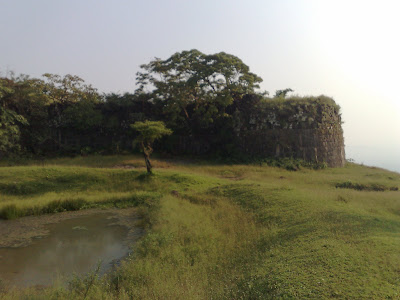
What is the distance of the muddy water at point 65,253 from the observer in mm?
6418

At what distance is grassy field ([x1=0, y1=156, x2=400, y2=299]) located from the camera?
15.4ft

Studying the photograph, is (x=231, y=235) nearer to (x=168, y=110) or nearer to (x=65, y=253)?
(x=65, y=253)

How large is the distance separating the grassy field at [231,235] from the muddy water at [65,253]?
27.5 inches

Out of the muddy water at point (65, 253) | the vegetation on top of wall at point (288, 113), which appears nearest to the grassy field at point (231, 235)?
the muddy water at point (65, 253)

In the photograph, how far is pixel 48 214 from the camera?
36.9 feet

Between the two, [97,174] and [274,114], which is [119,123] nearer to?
[97,174]

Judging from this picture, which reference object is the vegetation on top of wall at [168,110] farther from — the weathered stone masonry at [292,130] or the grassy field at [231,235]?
the grassy field at [231,235]

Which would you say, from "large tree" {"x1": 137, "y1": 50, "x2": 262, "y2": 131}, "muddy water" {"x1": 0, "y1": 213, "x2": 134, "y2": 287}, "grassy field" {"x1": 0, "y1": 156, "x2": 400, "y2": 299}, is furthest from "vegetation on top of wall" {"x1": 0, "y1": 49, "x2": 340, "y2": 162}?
"muddy water" {"x1": 0, "y1": 213, "x2": 134, "y2": 287}

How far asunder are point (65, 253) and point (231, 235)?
13.1 ft

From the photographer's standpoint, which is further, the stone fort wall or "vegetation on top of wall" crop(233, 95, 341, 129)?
"vegetation on top of wall" crop(233, 95, 341, 129)

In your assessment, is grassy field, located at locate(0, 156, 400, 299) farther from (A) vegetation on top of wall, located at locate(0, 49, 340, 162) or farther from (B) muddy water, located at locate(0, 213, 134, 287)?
(A) vegetation on top of wall, located at locate(0, 49, 340, 162)

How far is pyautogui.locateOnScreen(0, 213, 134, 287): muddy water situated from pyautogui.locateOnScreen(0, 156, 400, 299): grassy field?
70 centimetres

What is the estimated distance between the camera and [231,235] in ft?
25.9

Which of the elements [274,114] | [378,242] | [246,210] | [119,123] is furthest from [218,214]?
[119,123]
